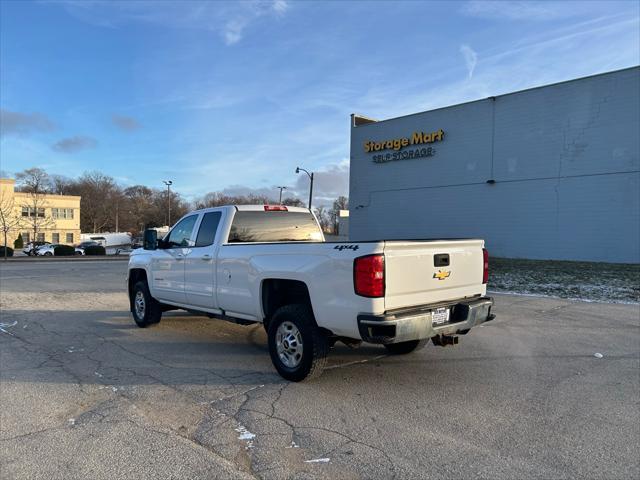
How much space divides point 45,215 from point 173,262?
75.9 meters

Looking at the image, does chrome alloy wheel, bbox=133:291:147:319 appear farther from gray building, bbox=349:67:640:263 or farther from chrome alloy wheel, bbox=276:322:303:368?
gray building, bbox=349:67:640:263

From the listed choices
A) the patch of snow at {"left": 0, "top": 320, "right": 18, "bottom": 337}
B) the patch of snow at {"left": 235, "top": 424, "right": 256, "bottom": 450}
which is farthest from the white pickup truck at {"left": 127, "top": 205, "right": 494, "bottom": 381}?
the patch of snow at {"left": 0, "top": 320, "right": 18, "bottom": 337}

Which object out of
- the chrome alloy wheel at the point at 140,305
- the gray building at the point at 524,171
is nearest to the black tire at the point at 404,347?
the chrome alloy wheel at the point at 140,305

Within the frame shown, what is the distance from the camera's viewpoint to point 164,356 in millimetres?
6473

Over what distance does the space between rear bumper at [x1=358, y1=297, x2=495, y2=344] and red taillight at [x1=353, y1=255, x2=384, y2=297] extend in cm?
22

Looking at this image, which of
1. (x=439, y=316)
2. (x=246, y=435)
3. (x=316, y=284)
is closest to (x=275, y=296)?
(x=316, y=284)

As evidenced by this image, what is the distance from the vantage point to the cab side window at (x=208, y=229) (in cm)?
684

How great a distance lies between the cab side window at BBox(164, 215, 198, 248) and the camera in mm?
7402

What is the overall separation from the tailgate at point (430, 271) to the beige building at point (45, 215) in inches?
2769

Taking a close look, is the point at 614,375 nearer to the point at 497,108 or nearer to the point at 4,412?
the point at 4,412

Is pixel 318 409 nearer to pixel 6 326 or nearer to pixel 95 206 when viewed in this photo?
pixel 6 326

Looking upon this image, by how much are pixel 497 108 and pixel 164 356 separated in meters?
25.3

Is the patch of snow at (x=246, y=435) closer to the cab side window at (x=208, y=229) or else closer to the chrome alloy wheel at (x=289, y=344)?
the chrome alloy wheel at (x=289, y=344)

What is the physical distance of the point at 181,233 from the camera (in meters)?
7.63
